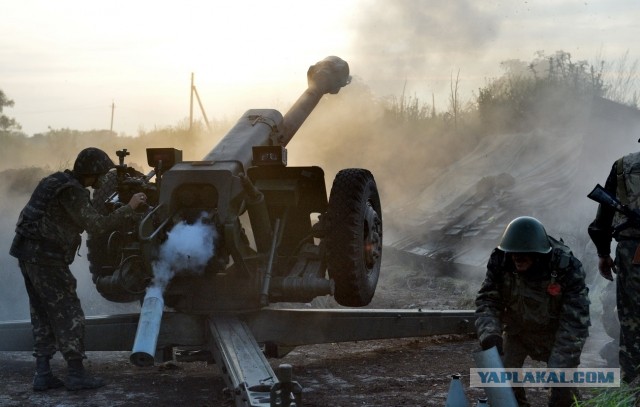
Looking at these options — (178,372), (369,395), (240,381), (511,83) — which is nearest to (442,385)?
(369,395)

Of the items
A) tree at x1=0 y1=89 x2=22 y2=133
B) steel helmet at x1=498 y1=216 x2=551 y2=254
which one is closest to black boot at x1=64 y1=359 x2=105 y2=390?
steel helmet at x1=498 y1=216 x2=551 y2=254

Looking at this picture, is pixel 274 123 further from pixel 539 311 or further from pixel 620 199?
pixel 539 311

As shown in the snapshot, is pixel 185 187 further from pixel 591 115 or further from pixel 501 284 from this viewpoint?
pixel 591 115

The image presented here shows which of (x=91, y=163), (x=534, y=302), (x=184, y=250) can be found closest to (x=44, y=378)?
(x=184, y=250)

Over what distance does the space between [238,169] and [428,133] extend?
14.0 metres

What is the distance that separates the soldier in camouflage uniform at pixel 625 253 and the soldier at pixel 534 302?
54 cm

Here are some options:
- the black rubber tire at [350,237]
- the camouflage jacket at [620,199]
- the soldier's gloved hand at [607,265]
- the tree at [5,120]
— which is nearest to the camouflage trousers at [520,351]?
the soldier's gloved hand at [607,265]

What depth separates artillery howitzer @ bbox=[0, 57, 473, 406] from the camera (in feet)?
21.6

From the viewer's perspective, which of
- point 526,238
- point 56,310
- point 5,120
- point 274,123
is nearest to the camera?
point 526,238

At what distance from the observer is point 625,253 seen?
5594 mm

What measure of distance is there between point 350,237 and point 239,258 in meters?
0.89

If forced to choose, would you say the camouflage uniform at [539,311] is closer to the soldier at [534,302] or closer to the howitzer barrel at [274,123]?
the soldier at [534,302]

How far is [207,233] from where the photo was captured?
6.54m

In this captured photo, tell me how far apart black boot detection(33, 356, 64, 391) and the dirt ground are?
7 cm
